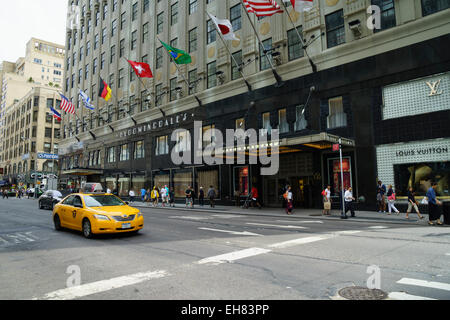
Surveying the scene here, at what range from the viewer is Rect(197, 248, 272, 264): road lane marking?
254 inches

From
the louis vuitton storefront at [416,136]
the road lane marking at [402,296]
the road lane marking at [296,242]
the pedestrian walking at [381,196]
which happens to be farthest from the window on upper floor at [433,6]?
the road lane marking at [402,296]

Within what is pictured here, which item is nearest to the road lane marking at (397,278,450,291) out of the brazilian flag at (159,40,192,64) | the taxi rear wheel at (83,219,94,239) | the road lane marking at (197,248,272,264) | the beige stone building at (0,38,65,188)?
the road lane marking at (197,248,272,264)

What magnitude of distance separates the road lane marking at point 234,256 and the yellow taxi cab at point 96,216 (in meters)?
4.04

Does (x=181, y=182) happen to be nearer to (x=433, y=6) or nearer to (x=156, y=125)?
(x=156, y=125)

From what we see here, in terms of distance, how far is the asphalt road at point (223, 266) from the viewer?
15.1 ft

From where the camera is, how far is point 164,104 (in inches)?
1320

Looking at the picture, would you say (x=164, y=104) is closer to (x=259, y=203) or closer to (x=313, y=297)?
(x=259, y=203)

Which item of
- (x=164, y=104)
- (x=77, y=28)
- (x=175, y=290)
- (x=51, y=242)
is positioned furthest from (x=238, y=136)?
(x=77, y=28)

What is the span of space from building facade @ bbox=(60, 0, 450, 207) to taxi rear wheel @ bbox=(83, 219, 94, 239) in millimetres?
12725

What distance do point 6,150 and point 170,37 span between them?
285 feet

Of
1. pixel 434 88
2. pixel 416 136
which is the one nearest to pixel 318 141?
pixel 416 136

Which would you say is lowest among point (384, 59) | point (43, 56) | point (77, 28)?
point (384, 59)

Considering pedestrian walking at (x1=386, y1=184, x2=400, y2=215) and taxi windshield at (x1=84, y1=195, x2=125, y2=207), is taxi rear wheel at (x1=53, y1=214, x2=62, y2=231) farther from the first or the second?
pedestrian walking at (x1=386, y1=184, x2=400, y2=215)

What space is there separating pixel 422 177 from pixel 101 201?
16.8 m
